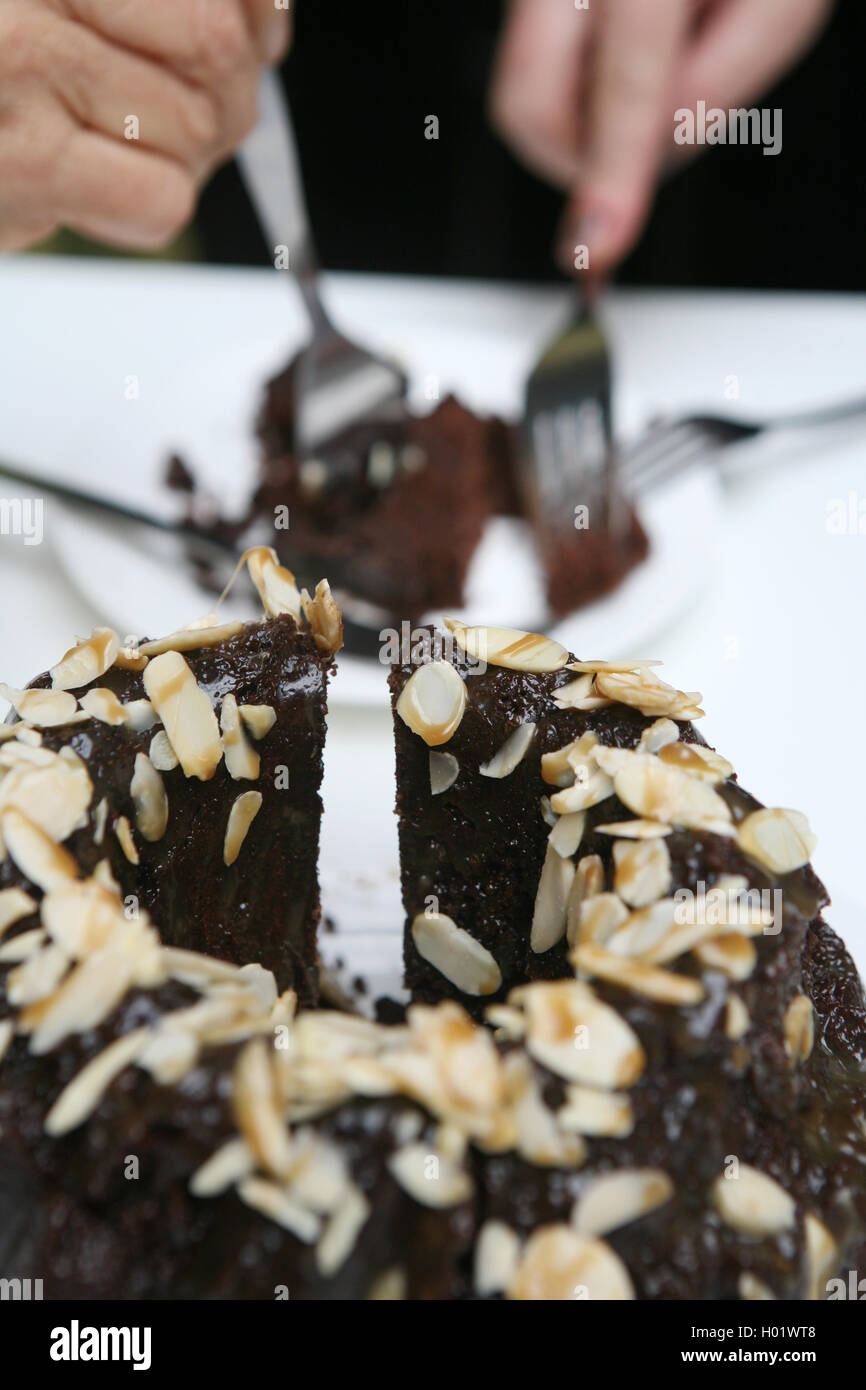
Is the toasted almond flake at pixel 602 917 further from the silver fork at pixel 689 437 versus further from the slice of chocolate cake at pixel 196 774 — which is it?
the silver fork at pixel 689 437

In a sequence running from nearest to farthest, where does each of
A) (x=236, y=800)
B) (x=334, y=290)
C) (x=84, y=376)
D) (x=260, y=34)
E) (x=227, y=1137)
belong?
(x=227, y=1137)
(x=236, y=800)
(x=260, y=34)
(x=84, y=376)
(x=334, y=290)

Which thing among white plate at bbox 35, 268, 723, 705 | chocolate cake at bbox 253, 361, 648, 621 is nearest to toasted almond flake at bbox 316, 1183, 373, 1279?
white plate at bbox 35, 268, 723, 705

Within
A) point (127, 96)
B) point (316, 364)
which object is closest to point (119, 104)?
point (127, 96)

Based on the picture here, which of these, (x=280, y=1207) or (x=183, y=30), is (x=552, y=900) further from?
(x=183, y=30)

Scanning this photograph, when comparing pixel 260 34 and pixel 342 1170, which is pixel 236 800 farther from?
pixel 260 34

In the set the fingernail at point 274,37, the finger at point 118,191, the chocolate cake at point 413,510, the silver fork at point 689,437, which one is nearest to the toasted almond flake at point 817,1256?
the chocolate cake at point 413,510

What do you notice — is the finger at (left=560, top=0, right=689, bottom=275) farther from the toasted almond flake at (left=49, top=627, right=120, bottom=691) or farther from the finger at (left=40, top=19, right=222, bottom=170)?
the toasted almond flake at (left=49, top=627, right=120, bottom=691)
